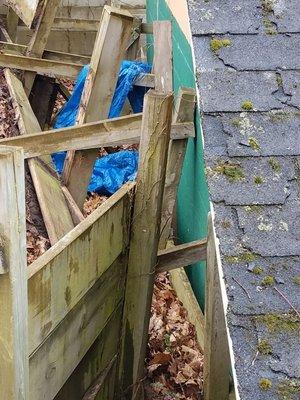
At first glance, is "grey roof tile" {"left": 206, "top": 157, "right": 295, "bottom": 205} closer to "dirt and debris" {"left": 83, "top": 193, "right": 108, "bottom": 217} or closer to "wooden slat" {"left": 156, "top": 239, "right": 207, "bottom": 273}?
"wooden slat" {"left": 156, "top": 239, "right": 207, "bottom": 273}

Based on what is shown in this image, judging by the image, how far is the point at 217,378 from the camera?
3844 millimetres

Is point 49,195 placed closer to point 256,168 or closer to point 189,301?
point 189,301

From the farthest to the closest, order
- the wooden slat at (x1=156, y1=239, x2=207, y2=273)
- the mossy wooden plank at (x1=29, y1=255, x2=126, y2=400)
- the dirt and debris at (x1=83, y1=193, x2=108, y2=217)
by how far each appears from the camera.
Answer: the dirt and debris at (x1=83, y1=193, x2=108, y2=217) < the wooden slat at (x1=156, y1=239, x2=207, y2=273) < the mossy wooden plank at (x1=29, y1=255, x2=126, y2=400)

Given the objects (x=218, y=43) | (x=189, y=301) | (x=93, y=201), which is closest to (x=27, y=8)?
(x=93, y=201)

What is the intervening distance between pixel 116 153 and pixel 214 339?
3.55 meters

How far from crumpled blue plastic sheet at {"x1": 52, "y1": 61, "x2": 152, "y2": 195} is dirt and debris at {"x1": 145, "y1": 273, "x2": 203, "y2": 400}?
1.51m

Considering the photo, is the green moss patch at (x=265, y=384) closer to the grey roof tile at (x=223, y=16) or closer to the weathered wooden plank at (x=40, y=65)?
the grey roof tile at (x=223, y=16)

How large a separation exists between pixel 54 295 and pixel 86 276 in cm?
47

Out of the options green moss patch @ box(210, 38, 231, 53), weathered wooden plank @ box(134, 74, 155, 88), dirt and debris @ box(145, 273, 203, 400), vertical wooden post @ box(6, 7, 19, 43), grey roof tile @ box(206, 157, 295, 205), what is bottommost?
dirt and debris @ box(145, 273, 203, 400)

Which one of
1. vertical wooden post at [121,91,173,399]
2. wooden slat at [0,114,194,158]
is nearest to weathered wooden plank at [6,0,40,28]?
wooden slat at [0,114,194,158]

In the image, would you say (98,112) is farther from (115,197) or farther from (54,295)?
(54,295)

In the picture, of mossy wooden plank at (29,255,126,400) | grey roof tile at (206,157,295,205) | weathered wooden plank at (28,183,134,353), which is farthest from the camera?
mossy wooden plank at (29,255,126,400)

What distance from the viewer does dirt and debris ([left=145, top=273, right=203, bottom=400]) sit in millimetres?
4555

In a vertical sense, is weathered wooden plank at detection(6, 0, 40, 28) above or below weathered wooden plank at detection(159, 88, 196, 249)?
above
